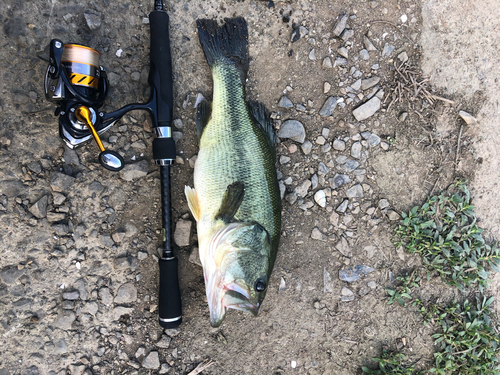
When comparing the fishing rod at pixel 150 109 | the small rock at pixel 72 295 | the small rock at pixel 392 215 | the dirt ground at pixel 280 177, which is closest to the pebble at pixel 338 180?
the dirt ground at pixel 280 177

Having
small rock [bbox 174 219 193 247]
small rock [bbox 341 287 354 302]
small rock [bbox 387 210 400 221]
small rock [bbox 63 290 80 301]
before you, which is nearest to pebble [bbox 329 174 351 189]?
small rock [bbox 387 210 400 221]

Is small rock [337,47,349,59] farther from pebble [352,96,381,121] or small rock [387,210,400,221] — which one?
small rock [387,210,400,221]

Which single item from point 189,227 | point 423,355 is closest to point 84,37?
point 189,227

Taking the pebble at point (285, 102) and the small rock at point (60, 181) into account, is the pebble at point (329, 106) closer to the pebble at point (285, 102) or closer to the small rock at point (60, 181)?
the pebble at point (285, 102)

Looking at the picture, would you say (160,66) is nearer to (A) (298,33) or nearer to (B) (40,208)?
(A) (298,33)

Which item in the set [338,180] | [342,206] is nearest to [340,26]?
[338,180]

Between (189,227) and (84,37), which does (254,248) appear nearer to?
(189,227)

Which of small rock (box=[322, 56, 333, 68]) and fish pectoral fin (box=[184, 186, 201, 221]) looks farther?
small rock (box=[322, 56, 333, 68])
